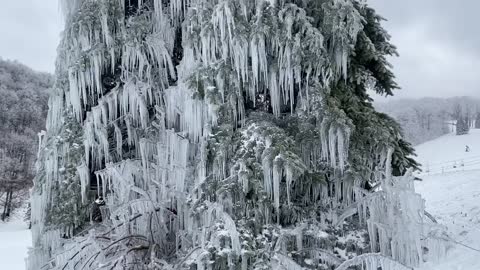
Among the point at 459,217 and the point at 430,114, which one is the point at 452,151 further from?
the point at 430,114

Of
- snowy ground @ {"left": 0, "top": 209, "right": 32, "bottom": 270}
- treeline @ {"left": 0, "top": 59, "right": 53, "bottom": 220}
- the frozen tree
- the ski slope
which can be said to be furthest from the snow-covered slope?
treeline @ {"left": 0, "top": 59, "right": 53, "bottom": 220}

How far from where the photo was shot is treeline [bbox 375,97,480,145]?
60.6 meters

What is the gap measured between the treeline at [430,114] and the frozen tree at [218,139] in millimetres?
53832

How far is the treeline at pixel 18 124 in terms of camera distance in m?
32.2

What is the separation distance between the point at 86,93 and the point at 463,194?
320 inches

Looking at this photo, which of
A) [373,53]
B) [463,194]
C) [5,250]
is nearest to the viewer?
[373,53]

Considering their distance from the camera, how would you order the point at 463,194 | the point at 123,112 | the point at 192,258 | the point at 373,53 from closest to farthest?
the point at 192,258
the point at 373,53
the point at 123,112
the point at 463,194

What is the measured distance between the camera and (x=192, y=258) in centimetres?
431

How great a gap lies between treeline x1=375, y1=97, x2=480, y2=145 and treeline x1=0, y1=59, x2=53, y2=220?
4244 cm

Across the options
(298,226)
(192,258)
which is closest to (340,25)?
(298,226)

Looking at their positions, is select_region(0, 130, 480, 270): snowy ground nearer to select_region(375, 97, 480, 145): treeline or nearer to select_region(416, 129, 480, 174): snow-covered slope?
select_region(416, 129, 480, 174): snow-covered slope

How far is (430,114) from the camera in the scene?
231 ft

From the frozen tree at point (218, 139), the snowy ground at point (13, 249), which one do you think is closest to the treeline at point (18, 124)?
the snowy ground at point (13, 249)

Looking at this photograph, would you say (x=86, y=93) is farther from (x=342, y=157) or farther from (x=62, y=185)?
(x=342, y=157)
